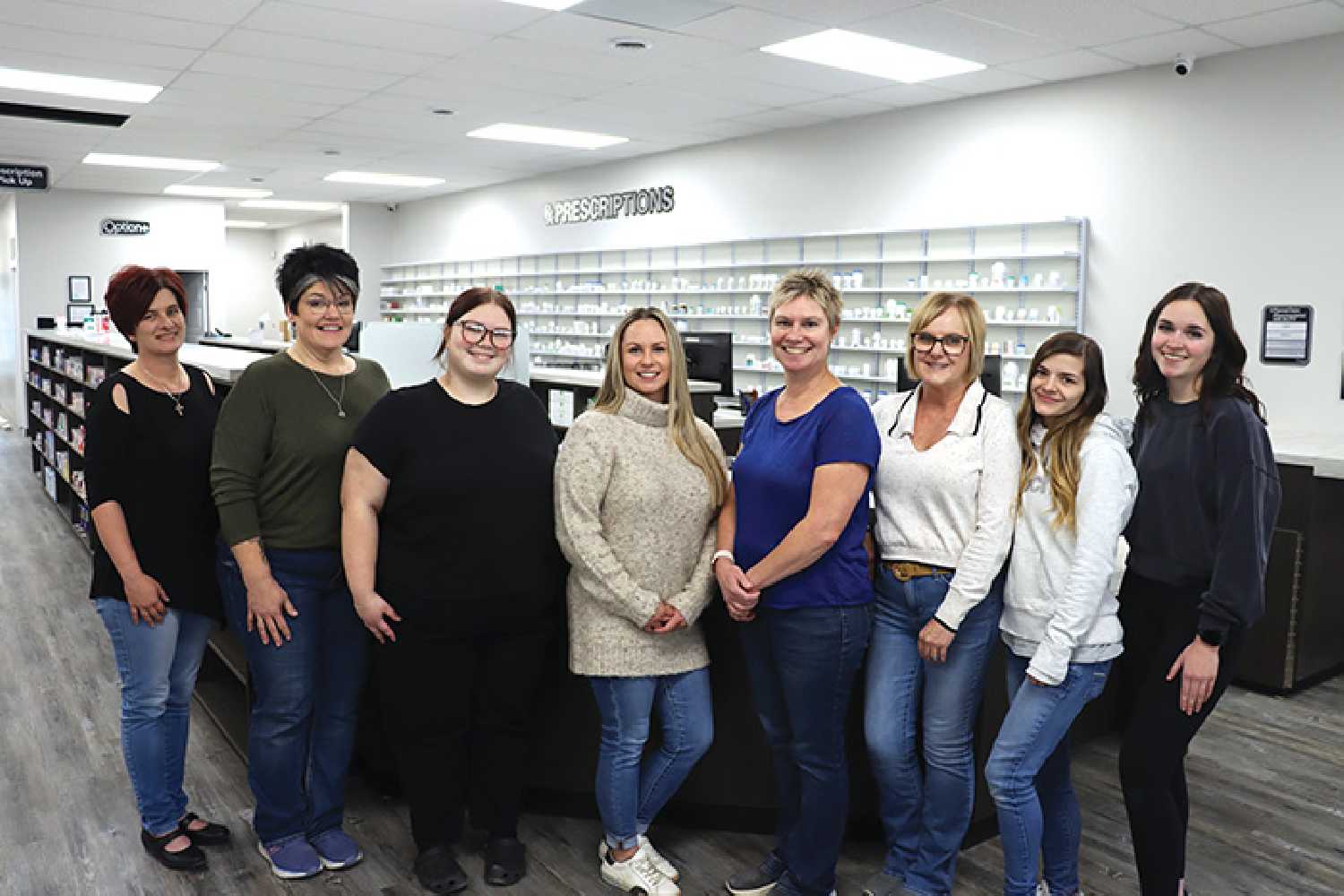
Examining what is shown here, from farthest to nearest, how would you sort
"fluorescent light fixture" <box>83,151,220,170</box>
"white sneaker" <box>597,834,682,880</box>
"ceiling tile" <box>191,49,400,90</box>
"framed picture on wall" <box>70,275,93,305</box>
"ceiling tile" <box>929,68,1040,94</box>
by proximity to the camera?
"framed picture on wall" <box>70,275,93,305</box> → "fluorescent light fixture" <box>83,151,220,170</box> → "ceiling tile" <box>929,68,1040,94</box> → "ceiling tile" <box>191,49,400,90</box> → "white sneaker" <box>597,834,682,880</box>

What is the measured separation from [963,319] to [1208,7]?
3.77 m

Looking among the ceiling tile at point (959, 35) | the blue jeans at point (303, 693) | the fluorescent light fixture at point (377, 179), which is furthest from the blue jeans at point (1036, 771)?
the fluorescent light fixture at point (377, 179)

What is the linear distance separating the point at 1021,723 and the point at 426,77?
19.2 feet

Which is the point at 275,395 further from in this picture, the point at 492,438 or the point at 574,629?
the point at 574,629

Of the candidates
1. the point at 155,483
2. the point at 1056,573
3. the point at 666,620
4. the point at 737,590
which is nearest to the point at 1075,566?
the point at 1056,573

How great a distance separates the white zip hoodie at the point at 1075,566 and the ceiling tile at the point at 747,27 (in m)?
3.69

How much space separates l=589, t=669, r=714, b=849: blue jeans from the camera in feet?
8.19

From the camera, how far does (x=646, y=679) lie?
2.48 m

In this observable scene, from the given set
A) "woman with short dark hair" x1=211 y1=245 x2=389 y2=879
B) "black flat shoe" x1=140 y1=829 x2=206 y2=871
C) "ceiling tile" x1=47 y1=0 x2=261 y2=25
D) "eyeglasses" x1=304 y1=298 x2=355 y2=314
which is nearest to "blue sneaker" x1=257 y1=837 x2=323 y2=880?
"woman with short dark hair" x1=211 y1=245 x2=389 y2=879

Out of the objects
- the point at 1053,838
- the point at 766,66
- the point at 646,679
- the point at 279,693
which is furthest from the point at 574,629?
the point at 766,66

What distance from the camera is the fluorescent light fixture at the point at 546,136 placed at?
865 cm

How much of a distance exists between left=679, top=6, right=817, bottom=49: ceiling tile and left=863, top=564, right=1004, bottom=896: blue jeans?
12.3 ft

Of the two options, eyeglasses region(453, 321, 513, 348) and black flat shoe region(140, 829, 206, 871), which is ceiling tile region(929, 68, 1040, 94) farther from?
black flat shoe region(140, 829, 206, 871)

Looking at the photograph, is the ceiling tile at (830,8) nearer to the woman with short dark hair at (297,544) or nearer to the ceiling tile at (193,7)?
the ceiling tile at (193,7)
